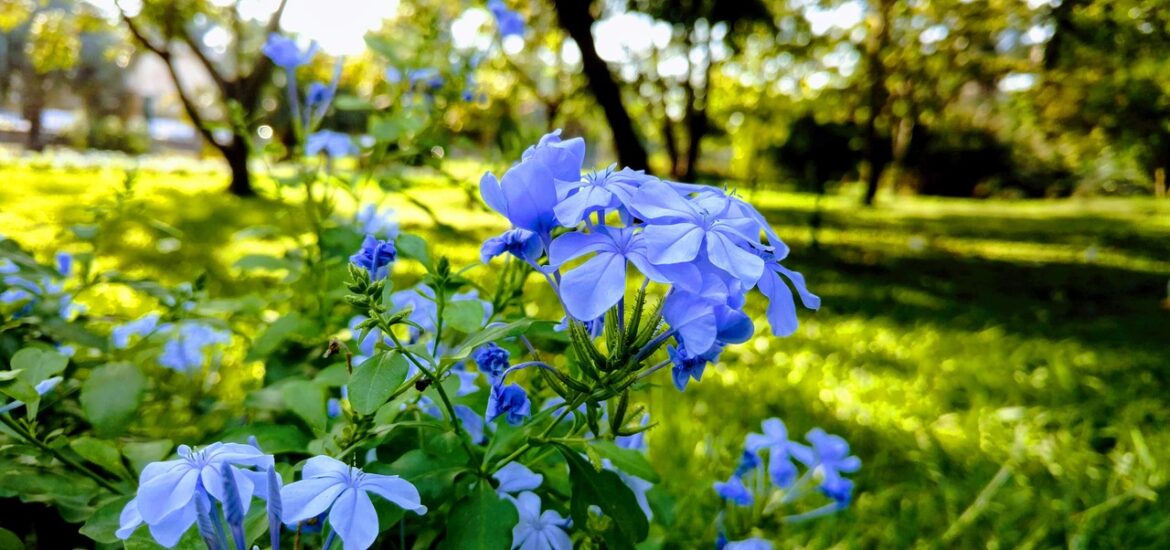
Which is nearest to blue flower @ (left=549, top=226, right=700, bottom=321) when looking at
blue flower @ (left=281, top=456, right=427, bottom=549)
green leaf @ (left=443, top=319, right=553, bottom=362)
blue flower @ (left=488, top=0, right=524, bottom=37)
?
Answer: green leaf @ (left=443, top=319, right=553, bottom=362)

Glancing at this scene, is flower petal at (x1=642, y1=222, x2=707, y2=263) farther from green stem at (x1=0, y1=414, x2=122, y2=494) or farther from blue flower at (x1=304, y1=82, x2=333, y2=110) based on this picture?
blue flower at (x1=304, y1=82, x2=333, y2=110)

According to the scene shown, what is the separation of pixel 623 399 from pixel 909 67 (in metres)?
9.83

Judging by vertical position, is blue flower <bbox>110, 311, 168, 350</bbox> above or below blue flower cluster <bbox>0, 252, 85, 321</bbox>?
below

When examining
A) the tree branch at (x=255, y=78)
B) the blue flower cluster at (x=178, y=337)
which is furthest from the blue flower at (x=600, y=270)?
the tree branch at (x=255, y=78)

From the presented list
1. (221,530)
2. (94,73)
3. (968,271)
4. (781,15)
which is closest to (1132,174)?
(781,15)

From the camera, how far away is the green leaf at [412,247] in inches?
38.0

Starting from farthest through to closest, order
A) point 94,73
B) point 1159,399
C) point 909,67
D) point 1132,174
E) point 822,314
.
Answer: point 94,73 → point 1132,174 → point 909,67 → point 822,314 → point 1159,399

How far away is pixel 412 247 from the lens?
1.00 m

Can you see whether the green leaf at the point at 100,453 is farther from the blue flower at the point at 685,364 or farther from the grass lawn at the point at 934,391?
the blue flower at the point at 685,364

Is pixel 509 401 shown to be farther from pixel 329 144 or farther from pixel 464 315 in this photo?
pixel 329 144

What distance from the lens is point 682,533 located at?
5.15ft

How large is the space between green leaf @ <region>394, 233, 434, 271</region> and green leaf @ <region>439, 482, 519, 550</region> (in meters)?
0.34

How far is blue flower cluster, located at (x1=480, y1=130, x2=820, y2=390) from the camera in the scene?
0.56m

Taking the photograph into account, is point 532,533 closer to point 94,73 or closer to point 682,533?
point 682,533
